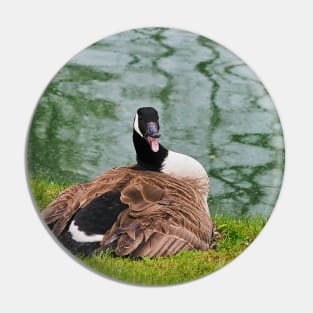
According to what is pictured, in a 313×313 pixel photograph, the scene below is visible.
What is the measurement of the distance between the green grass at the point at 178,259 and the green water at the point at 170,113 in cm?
7

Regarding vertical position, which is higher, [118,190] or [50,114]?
[50,114]

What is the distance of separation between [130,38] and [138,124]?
0.48 metres

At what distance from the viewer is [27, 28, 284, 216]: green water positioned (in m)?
3.85

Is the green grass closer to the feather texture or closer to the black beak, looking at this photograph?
the feather texture

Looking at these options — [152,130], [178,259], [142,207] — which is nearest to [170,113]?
[152,130]

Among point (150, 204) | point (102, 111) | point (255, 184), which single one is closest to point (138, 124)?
point (102, 111)

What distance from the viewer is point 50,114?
3.85 meters

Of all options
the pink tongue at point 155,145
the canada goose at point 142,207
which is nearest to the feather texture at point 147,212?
the canada goose at point 142,207

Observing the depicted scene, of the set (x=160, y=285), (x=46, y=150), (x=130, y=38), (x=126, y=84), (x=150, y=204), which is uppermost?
(x=130, y=38)

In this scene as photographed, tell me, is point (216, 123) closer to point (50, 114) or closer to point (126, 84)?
point (126, 84)

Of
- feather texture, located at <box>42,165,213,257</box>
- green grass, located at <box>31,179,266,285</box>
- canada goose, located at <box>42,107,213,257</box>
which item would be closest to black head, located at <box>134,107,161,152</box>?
canada goose, located at <box>42,107,213,257</box>

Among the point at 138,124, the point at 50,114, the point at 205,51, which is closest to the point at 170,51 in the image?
the point at 205,51

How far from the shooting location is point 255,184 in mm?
3906

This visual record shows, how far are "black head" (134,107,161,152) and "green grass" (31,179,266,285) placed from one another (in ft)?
1.65
